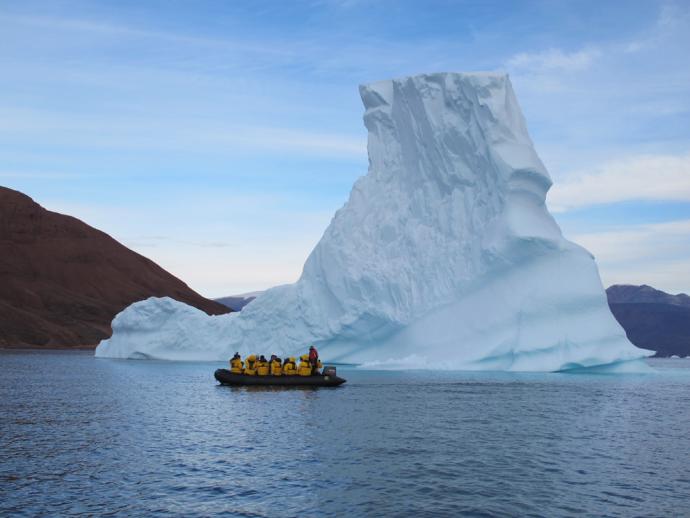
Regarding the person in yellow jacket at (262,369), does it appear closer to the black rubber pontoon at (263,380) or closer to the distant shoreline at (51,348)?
the black rubber pontoon at (263,380)

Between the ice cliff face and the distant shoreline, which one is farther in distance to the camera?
the distant shoreline

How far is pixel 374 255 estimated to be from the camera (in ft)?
156

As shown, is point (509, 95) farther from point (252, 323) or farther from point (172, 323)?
point (172, 323)

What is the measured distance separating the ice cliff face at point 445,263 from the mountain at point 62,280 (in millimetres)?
79925

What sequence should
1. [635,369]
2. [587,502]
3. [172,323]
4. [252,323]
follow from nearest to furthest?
[587,502], [635,369], [252,323], [172,323]

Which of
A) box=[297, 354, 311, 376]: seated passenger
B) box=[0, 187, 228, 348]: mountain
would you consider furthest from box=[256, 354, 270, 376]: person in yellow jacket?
box=[0, 187, 228, 348]: mountain

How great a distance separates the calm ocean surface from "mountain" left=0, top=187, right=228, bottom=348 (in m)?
96.5

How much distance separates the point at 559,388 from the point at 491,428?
46.0 feet

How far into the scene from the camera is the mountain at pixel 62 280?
402 feet

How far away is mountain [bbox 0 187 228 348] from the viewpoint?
12256 cm

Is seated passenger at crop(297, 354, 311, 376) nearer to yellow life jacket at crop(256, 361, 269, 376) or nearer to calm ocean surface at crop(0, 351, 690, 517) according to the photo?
yellow life jacket at crop(256, 361, 269, 376)

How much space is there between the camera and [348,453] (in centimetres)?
1864

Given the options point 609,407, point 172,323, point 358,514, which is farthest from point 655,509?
point 172,323

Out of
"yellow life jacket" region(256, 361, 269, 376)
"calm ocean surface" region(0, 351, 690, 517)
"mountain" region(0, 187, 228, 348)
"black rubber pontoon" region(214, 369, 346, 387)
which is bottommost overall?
"calm ocean surface" region(0, 351, 690, 517)
